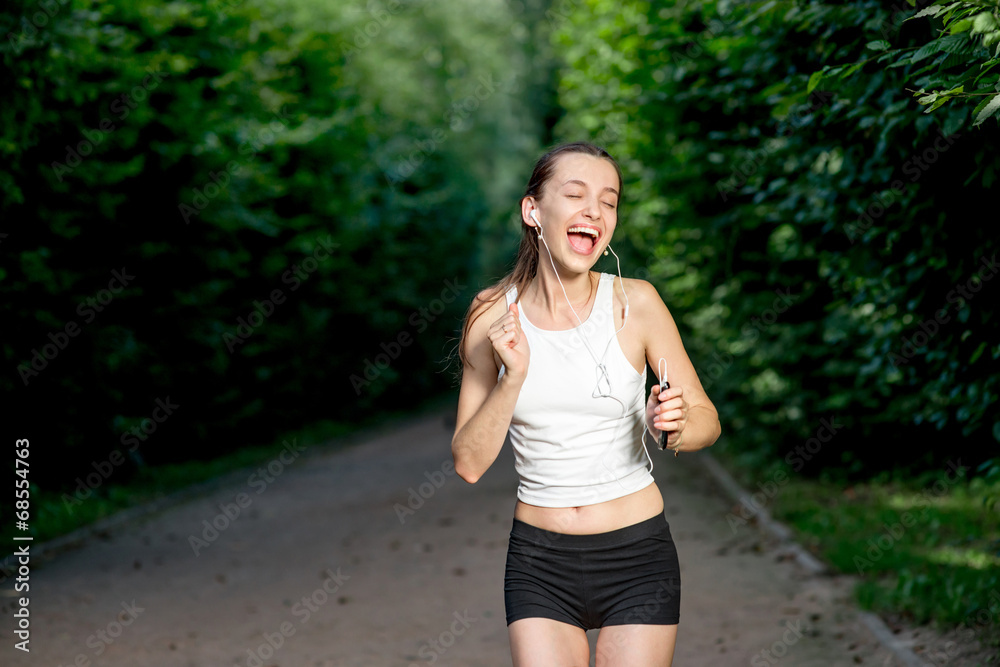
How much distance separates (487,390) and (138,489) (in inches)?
405

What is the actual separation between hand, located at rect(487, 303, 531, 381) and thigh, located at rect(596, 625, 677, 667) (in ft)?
2.70

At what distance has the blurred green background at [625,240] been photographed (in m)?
4.96

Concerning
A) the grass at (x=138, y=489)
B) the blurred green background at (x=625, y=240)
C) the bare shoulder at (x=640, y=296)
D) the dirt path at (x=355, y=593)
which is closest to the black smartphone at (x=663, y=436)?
the bare shoulder at (x=640, y=296)

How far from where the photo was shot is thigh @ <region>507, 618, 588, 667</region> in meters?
2.96

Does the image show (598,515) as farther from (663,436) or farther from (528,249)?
(528,249)

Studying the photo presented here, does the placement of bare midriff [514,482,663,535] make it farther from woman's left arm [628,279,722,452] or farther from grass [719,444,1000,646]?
grass [719,444,1000,646]

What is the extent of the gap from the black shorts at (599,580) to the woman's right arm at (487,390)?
345 millimetres

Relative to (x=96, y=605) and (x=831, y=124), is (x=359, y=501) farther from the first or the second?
(x=831, y=124)

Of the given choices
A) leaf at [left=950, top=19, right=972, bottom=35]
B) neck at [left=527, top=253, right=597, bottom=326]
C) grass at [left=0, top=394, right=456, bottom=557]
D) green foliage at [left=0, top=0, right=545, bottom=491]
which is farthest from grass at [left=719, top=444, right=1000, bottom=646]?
grass at [left=0, top=394, right=456, bottom=557]

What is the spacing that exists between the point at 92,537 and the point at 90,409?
1.87 m

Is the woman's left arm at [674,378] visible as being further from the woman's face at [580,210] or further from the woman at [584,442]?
the woman's face at [580,210]

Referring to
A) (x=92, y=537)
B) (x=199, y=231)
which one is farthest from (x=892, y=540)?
(x=199, y=231)

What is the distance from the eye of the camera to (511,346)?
2.92m

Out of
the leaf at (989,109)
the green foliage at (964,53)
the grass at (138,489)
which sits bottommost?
the grass at (138,489)
